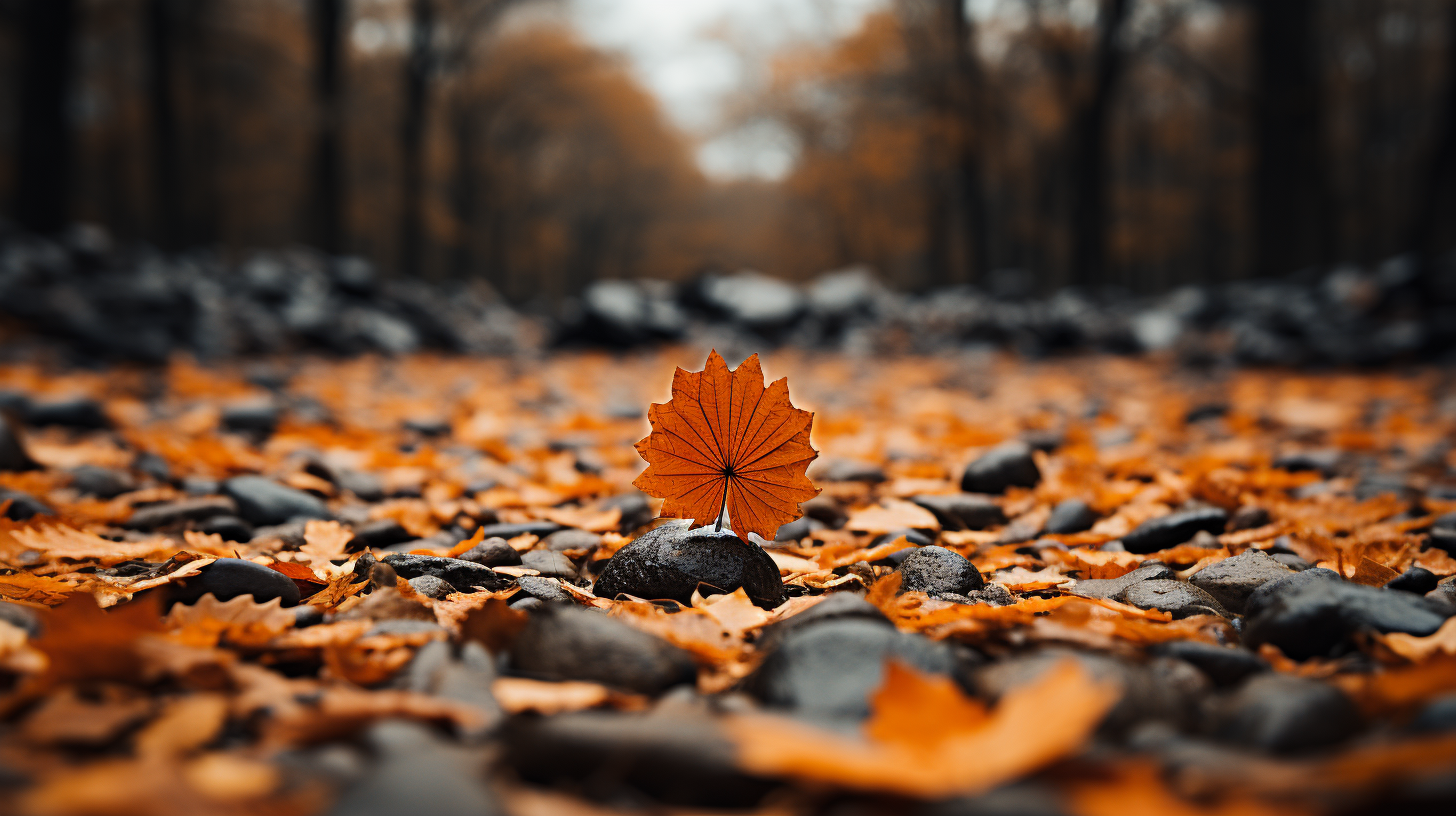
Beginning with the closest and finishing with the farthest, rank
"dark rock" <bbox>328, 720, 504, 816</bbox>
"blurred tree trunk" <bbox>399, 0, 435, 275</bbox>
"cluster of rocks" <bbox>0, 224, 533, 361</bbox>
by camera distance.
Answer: "dark rock" <bbox>328, 720, 504, 816</bbox>, "cluster of rocks" <bbox>0, 224, 533, 361</bbox>, "blurred tree trunk" <bbox>399, 0, 435, 275</bbox>

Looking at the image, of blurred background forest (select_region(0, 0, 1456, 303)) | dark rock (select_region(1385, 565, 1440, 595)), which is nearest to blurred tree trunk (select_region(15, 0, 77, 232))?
blurred background forest (select_region(0, 0, 1456, 303))

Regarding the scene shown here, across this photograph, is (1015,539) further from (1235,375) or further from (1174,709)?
(1235,375)

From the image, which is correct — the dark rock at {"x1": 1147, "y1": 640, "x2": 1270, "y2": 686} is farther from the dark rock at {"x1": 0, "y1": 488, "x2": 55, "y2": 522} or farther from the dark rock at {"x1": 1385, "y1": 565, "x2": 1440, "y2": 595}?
the dark rock at {"x1": 0, "y1": 488, "x2": 55, "y2": 522}

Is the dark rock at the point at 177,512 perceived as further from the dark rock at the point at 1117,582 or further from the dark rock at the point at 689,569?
the dark rock at the point at 1117,582

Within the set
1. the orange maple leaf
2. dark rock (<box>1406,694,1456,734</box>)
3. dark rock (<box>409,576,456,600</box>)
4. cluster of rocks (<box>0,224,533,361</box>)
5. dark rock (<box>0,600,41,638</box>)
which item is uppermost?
cluster of rocks (<box>0,224,533,361</box>)

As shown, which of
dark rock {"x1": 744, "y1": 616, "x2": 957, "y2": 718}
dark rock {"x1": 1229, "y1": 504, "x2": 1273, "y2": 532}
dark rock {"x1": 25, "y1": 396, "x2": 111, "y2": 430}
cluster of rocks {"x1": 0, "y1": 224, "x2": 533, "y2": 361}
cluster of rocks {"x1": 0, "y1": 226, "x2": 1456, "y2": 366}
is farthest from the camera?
cluster of rocks {"x1": 0, "y1": 226, "x2": 1456, "y2": 366}

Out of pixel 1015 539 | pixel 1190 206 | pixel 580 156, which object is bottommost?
pixel 1015 539

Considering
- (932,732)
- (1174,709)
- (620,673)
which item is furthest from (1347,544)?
(620,673)

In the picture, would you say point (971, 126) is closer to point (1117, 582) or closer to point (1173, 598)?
point (1117, 582)
